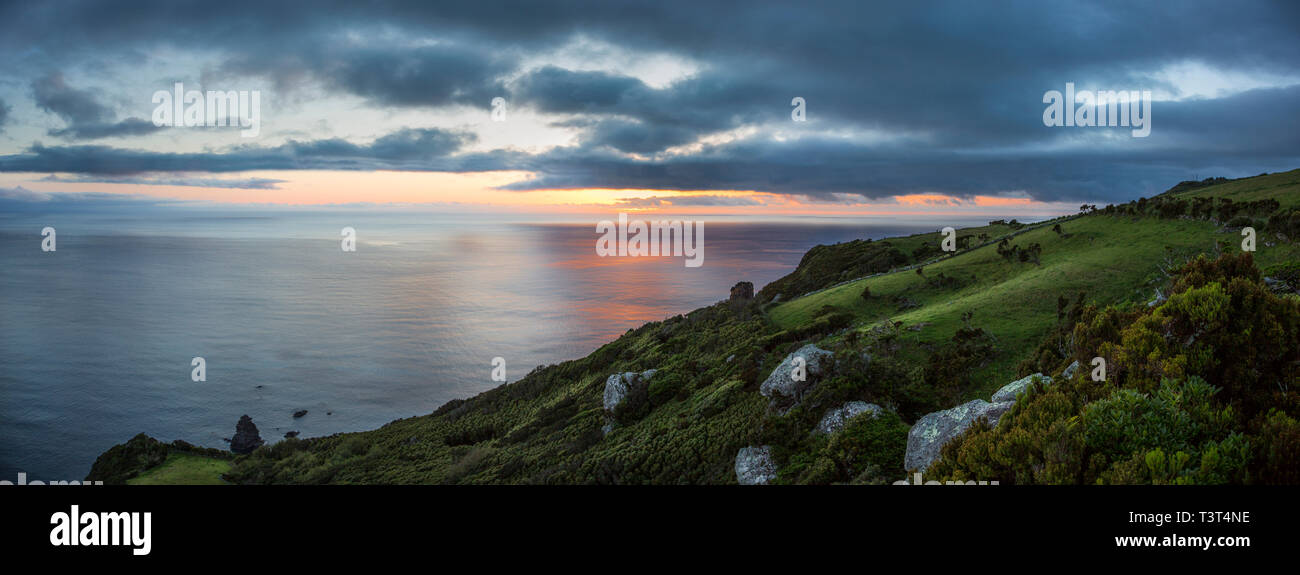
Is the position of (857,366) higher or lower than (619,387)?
higher

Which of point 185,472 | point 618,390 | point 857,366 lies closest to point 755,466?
point 857,366

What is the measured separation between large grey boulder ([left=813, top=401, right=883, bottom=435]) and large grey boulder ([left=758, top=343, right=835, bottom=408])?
6.40 feet

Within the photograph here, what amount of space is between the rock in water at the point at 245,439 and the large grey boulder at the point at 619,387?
45.0 m

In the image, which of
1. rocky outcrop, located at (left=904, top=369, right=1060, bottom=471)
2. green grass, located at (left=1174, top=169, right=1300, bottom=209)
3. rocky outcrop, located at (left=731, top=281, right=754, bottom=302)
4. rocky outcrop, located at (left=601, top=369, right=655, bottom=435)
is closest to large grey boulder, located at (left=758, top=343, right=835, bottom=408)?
rocky outcrop, located at (left=904, top=369, right=1060, bottom=471)

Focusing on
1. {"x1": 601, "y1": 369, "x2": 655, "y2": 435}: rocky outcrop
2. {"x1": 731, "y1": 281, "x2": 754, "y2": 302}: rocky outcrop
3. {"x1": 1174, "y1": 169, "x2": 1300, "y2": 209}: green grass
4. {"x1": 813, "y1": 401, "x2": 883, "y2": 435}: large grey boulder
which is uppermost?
{"x1": 1174, "y1": 169, "x2": 1300, "y2": 209}: green grass

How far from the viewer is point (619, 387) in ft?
111

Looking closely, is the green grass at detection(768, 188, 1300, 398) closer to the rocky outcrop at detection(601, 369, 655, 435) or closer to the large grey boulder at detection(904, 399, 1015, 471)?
the large grey boulder at detection(904, 399, 1015, 471)

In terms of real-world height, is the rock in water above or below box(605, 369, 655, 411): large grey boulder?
below

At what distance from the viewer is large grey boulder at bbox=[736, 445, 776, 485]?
17.8 meters

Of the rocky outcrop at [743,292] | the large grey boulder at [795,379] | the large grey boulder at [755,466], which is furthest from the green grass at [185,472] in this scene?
the rocky outcrop at [743,292]

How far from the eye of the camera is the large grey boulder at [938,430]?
13305 mm

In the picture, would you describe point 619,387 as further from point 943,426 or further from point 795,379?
point 943,426

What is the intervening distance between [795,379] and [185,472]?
146 feet
